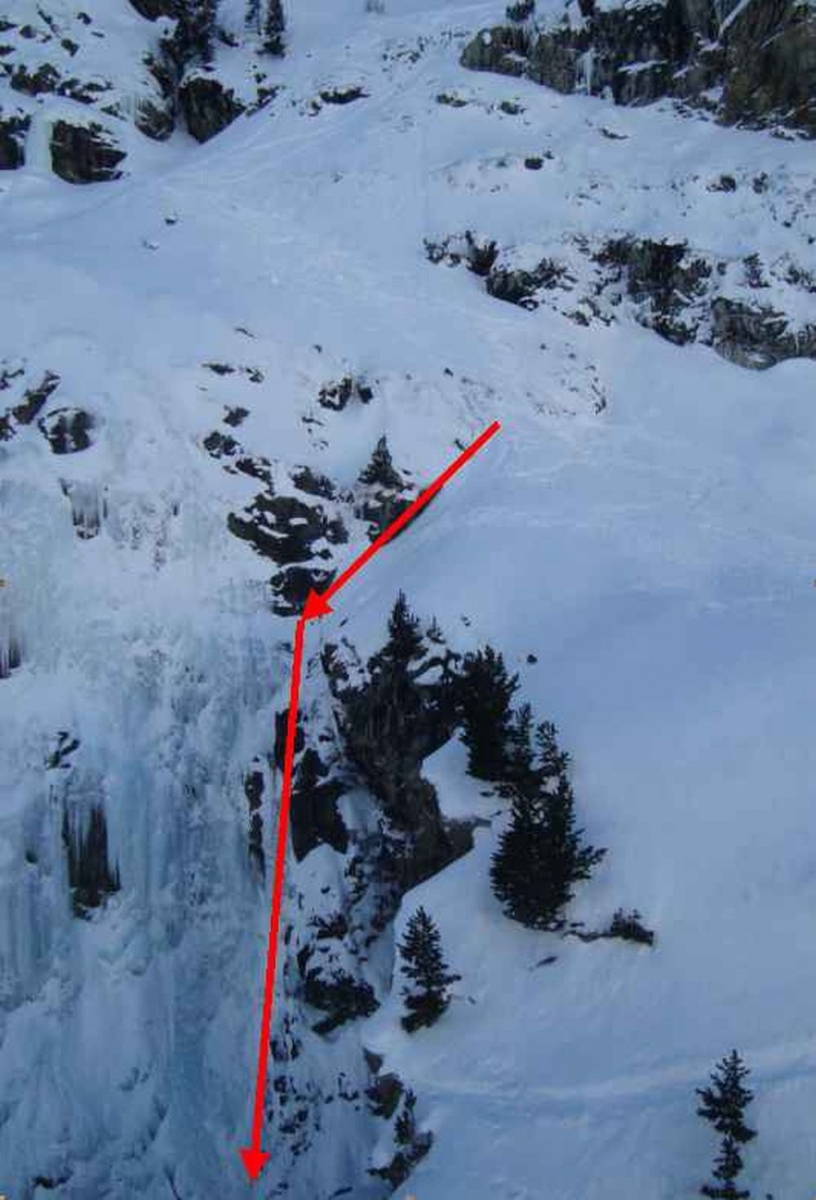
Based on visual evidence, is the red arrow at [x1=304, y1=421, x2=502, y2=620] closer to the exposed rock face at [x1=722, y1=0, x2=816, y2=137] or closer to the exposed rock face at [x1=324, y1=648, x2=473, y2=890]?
the exposed rock face at [x1=324, y1=648, x2=473, y2=890]

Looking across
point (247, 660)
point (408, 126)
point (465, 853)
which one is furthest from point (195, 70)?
point (465, 853)

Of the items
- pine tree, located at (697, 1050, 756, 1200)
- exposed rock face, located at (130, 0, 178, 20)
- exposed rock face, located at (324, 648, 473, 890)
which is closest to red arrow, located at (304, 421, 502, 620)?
exposed rock face, located at (324, 648, 473, 890)

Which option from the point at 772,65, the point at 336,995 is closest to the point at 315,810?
the point at 336,995

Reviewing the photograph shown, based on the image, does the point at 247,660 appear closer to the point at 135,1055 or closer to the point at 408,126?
the point at 135,1055

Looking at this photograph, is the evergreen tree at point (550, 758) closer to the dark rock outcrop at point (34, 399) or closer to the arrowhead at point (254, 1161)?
the arrowhead at point (254, 1161)

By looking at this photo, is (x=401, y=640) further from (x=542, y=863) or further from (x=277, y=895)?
(x=542, y=863)
